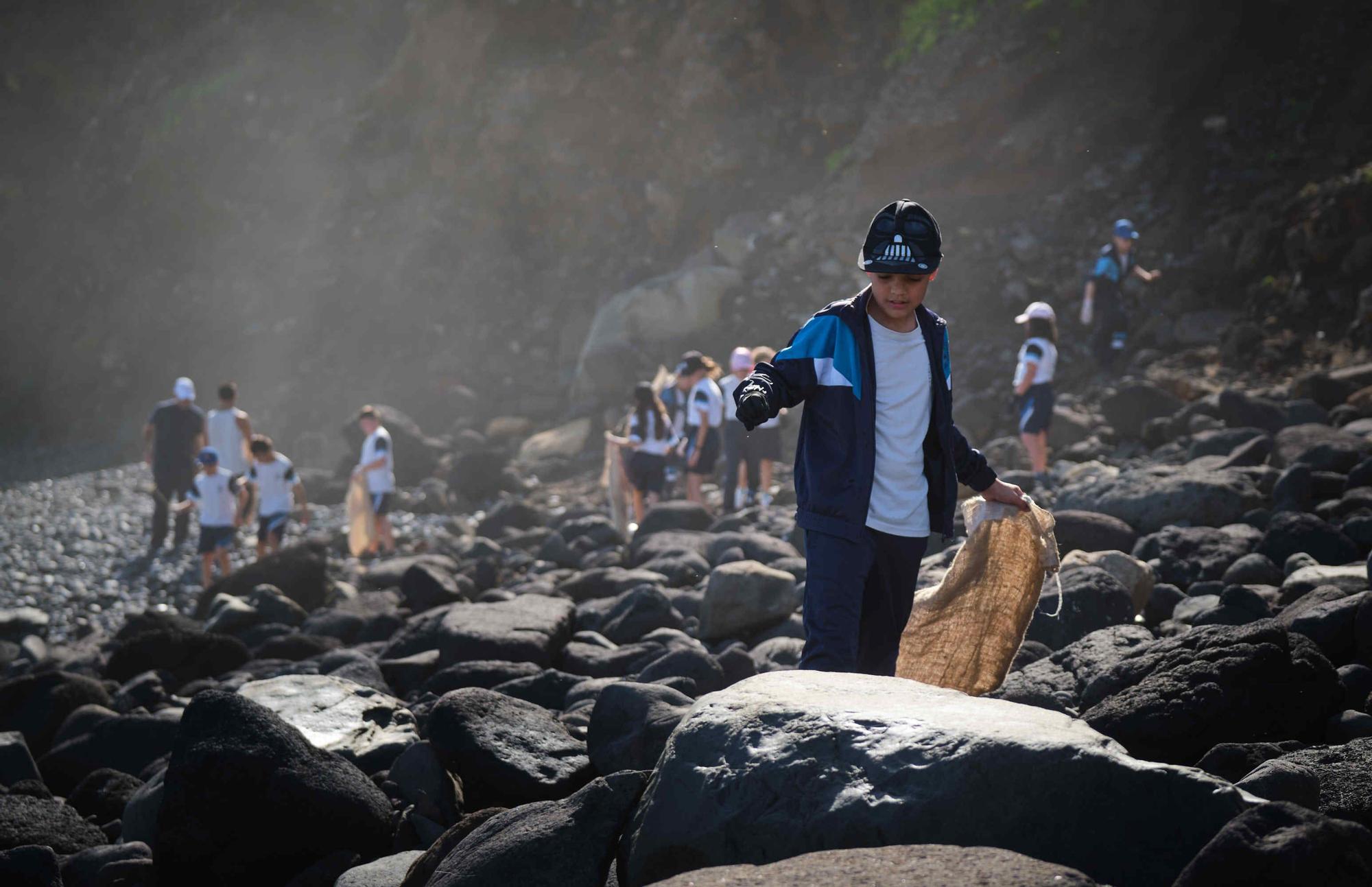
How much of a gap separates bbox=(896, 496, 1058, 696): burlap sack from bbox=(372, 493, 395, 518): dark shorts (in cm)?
942

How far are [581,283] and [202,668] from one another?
17.2m

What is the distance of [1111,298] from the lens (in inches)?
567

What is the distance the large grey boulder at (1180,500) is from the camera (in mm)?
7918

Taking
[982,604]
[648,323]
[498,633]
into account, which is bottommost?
[498,633]

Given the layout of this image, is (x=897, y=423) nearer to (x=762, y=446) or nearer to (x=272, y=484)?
(x=762, y=446)

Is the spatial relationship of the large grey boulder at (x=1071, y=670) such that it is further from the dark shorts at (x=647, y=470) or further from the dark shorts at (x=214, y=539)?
the dark shorts at (x=214, y=539)

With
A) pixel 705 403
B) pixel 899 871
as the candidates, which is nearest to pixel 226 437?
pixel 705 403

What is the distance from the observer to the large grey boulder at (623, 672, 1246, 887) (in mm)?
2582

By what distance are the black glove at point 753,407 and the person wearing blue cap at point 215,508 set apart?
1025 cm

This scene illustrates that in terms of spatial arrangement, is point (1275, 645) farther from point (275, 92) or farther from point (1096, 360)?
point (275, 92)

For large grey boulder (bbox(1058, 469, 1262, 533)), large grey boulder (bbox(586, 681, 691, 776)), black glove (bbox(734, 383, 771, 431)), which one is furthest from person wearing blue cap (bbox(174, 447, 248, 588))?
black glove (bbox(734, 383, 771, 431))

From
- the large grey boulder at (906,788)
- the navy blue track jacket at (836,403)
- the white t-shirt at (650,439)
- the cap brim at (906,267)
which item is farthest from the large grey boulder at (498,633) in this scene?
the white t-shirt at (650,439)

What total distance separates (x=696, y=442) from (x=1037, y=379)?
140 inches

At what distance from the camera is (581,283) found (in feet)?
80.7
